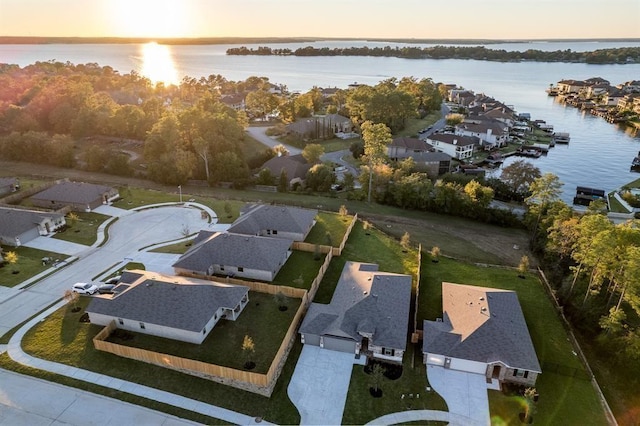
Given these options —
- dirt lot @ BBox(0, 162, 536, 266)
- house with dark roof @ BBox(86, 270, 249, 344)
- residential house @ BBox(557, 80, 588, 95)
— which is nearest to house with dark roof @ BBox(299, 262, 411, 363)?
house with dark roof @ BBox(86, 270, 249, 344)

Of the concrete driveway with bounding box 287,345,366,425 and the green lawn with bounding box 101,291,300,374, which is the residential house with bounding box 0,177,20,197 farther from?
the concrete driveway with bounding box 287,345,366,425

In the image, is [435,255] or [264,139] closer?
[435,255]

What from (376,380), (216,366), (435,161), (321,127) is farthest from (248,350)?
(321,127)

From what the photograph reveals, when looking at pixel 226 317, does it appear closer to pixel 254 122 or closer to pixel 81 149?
pixel 81 149

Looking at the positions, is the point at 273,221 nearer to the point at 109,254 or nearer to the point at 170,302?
the point at 170,302

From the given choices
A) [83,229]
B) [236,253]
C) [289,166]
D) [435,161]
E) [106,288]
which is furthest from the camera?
[435,161]

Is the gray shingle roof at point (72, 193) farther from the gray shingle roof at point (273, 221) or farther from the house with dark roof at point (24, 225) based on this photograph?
the gray shingle roof at point (273, 221)
